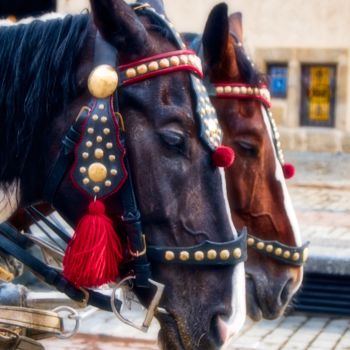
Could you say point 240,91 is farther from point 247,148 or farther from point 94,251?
point 94,251

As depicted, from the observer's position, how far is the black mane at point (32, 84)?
2.58m

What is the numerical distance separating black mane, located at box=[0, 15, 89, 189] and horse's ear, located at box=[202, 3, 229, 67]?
0.70m

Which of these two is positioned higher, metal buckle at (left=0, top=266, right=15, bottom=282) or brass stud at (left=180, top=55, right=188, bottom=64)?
brass stud at (left=180, top=55, right=188, bottom=64)

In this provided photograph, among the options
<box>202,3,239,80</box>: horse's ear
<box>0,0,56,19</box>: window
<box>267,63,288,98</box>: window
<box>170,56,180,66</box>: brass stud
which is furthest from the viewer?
<box>267,63,288,98</box>: window

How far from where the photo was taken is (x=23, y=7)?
17578mm

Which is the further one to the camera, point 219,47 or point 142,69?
point 219,47

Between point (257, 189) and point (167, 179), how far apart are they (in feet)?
6.07

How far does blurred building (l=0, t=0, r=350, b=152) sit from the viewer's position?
17500mm

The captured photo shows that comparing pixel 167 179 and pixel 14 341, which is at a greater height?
pixel 167 179

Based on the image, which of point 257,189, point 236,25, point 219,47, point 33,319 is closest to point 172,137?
point 33,319

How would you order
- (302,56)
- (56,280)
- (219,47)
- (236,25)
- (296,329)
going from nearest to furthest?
(56,280)
(219,47)
(236,25)
(296,329)
(302,56)

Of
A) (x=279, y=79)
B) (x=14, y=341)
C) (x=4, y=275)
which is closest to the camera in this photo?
(x=4, y=275)

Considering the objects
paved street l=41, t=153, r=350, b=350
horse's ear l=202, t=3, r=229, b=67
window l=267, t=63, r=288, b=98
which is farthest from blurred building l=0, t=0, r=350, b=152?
horse's ear l=202, t=3, r=229, b=67

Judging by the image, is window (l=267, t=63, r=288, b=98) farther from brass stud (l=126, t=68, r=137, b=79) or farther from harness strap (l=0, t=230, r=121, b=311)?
brass stud (l=126, t=68, r=137, b=79)
